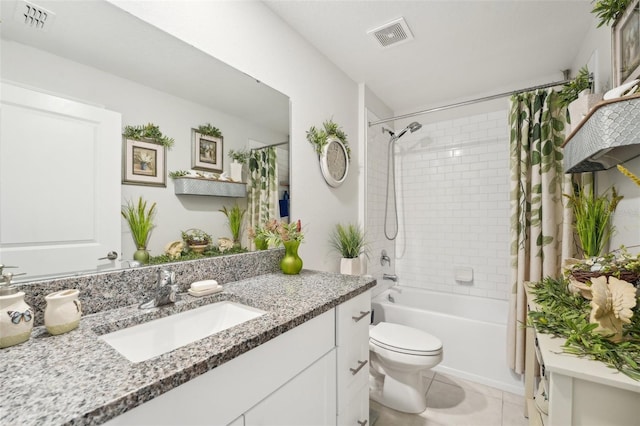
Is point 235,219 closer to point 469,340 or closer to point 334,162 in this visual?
point 334,162

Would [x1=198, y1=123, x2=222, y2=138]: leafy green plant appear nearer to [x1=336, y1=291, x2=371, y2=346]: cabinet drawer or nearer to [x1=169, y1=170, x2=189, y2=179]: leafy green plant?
[x1=169, y1=170, x2=189, y2=179]: leafy green plant

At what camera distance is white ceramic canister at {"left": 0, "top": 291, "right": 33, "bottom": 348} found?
674 mm

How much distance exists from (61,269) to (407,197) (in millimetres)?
3053

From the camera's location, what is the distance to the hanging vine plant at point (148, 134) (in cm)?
104

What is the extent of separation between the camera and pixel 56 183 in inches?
34.2

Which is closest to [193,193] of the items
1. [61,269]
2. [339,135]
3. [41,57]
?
[61,269]

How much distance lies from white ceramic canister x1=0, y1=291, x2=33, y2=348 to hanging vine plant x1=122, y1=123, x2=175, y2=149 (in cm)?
61

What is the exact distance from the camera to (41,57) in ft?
2.82

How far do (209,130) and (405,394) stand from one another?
6.61ft

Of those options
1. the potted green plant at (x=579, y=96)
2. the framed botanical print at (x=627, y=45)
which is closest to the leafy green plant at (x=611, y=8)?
the framed botanical print at (x=627, y=45)

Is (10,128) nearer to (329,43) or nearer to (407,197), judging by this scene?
(329,43)

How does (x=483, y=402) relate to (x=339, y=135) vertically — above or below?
below

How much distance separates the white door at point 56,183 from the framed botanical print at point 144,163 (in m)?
0.03

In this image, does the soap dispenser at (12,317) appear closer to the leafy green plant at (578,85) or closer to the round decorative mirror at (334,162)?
the round decorative mirror at (334,162)
